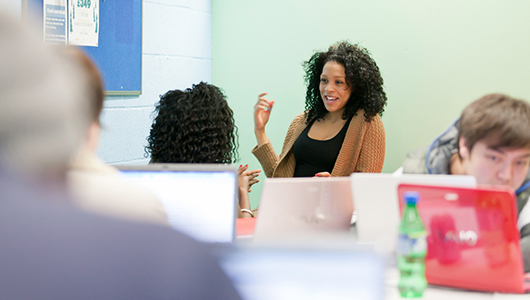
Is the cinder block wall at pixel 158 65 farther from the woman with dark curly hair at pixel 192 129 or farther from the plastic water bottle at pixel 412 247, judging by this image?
the plastic water bottle at pixel 412 247

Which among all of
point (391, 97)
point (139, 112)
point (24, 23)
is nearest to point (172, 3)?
point (139, 112)

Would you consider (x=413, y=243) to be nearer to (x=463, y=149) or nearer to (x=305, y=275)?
(x=463, y=149)

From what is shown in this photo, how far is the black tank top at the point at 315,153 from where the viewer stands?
2658mm

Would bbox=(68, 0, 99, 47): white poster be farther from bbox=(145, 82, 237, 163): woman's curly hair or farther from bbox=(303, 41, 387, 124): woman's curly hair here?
bbox=(303, 41, 387, 124): woman's curly hair

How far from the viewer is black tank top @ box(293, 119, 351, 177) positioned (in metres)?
2.66

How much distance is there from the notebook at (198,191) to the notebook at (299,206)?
16 centimetres

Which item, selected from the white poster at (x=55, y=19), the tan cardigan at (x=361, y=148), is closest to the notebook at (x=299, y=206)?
the tan cardigan at (x=361, y=148)

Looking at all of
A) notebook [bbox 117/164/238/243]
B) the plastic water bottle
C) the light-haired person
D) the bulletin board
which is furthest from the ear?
the bulletin board

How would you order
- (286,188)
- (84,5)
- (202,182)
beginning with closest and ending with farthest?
(202,182), (286,188), (84,5)

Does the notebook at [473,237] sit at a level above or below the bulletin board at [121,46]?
below

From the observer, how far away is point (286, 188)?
1.39 m

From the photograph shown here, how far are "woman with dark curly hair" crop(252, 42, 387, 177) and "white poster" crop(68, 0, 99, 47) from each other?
3.18 feet

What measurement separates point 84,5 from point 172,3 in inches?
34.2

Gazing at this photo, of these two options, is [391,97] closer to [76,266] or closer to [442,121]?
[442,121]
